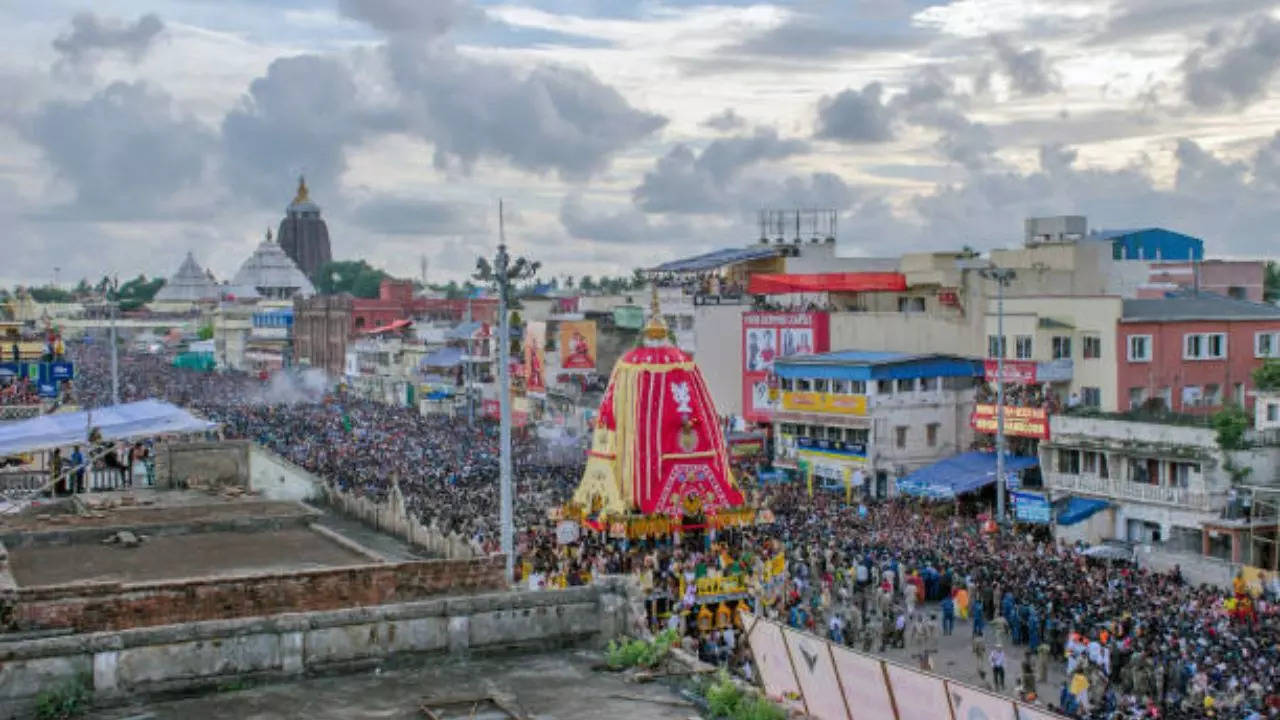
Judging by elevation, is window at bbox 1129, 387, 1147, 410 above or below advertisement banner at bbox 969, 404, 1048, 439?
above

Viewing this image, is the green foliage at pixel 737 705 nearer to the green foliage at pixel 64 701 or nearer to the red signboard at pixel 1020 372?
the green foliage at pixel 64 701

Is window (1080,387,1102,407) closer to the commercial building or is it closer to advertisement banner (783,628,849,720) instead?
the commercial building

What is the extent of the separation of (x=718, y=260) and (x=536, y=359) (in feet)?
33.7

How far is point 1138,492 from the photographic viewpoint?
125ft

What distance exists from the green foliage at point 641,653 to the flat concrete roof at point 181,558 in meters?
6.77

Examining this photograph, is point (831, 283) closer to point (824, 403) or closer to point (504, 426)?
point (824, 403)

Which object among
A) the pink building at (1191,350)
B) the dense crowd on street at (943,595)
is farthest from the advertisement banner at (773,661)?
the pink building at (1191,350)

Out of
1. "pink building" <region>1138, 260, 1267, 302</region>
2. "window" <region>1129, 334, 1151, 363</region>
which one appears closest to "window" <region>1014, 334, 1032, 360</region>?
"window" <region>1129, 334, 1151, 363</region>

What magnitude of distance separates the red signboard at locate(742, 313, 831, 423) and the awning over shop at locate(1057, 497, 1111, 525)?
1584 centimetres

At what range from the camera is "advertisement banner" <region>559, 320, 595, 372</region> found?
70.1 meters

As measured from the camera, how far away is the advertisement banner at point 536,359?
7144cm

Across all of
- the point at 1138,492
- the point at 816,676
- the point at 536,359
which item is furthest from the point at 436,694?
the point at 536,359

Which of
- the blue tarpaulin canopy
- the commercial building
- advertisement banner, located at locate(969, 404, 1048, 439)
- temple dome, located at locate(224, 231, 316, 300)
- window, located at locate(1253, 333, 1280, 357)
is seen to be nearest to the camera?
advertisement banner, located at locate(969, 404, 1048, 439)

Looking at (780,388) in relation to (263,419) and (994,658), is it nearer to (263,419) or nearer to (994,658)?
(994,658)
